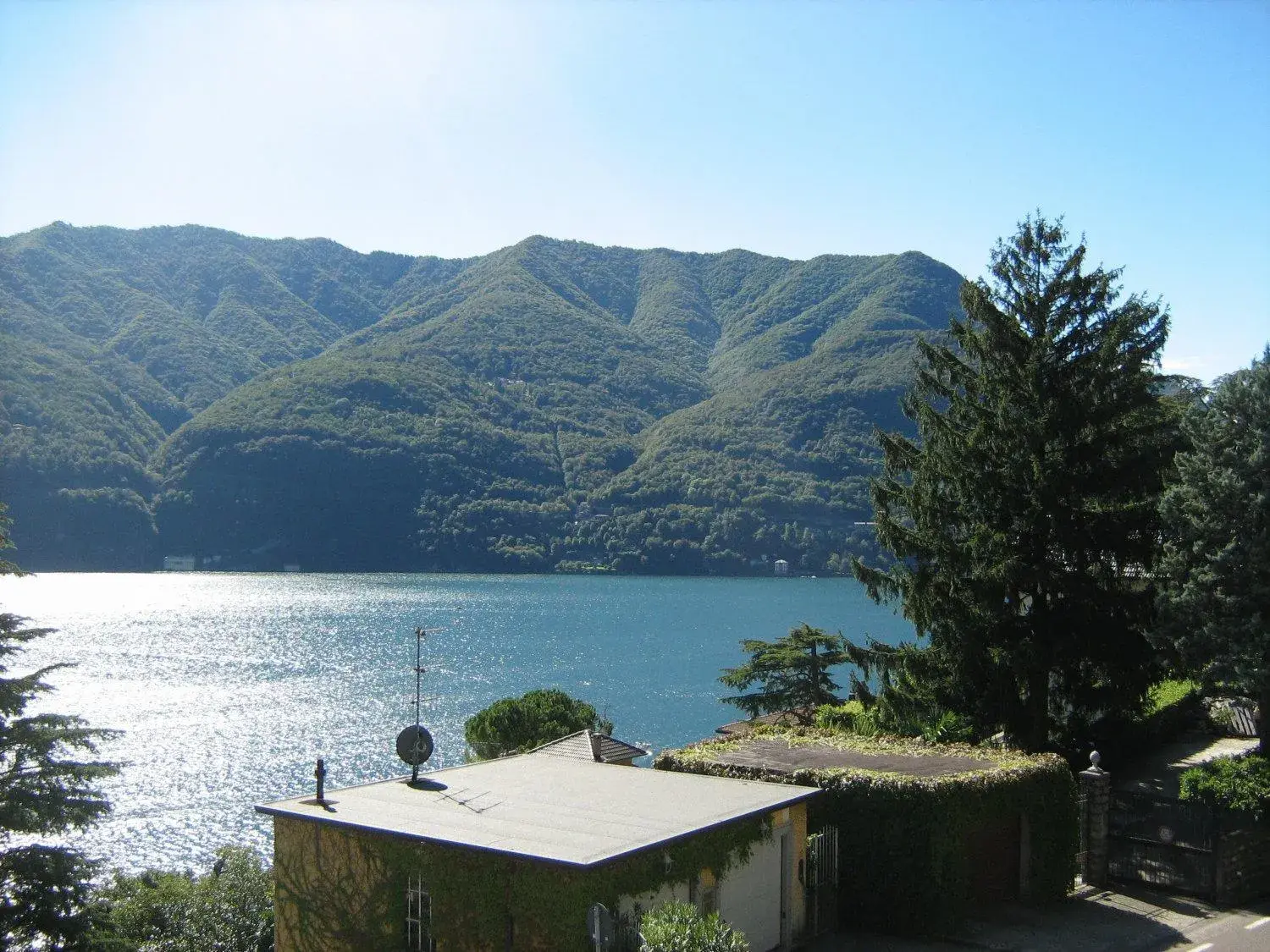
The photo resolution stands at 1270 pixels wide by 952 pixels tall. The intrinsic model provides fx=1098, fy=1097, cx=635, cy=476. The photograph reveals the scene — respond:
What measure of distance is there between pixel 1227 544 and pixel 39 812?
58.2ft

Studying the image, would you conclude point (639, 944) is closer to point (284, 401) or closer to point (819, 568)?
point (819, 568)

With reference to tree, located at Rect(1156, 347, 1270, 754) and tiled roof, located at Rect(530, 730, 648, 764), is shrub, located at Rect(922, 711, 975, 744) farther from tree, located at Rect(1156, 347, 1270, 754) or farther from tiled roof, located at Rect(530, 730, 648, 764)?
tiled roof, located at Rect(530, 730, 648, 764)

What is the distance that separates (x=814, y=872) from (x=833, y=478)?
162767mm

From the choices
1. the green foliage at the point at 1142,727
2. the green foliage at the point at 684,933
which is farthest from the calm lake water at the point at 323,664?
the green foliage at the point at 1142,727

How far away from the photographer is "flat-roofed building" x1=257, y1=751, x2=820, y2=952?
10.1 m

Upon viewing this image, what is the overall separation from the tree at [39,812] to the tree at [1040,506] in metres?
14.4

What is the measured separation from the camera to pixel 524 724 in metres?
34.1

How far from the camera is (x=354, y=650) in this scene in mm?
86625

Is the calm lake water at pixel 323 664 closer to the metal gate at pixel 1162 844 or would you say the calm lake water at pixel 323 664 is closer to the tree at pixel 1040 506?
the tree at pixel 1040 506

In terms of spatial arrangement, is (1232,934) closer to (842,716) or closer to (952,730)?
(952,730)

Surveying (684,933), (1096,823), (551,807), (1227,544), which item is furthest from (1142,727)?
(684,933)

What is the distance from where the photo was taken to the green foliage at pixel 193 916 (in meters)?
16.6

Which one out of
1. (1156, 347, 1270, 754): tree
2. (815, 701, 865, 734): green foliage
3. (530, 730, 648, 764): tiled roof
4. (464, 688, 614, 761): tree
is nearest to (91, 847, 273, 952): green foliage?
(530, 730, 648, 764): tiled roof

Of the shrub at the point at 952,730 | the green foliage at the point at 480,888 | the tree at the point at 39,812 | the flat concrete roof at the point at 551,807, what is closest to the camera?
the green foliage at the point at 480,888
